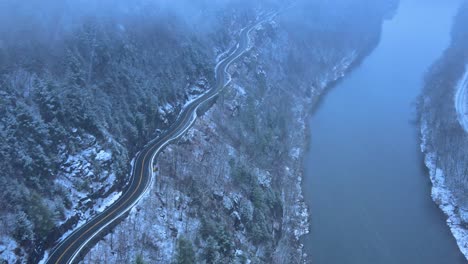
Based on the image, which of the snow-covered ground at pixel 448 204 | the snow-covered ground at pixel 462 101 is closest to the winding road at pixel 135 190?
the snow-covered ground at pixel 448 204

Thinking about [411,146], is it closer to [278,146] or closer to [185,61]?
[278,146]

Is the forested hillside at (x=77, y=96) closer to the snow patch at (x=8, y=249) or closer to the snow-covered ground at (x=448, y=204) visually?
the snow patch at (x=8, y=249)

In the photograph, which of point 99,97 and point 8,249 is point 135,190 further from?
point 8,249

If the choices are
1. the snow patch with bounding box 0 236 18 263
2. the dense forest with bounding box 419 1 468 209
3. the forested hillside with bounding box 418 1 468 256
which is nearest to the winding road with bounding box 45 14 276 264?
the snow patch with bounding box 0 236 18 263

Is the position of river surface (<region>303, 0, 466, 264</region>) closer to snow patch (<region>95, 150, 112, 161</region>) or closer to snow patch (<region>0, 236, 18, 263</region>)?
snow patch (<region>95, 150, 112, 161</region>)

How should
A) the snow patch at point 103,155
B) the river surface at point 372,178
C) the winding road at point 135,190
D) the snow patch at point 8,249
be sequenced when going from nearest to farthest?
the snow patch at point 8,249 → the winding road at point 135,190 → the snow patch at point 103,155 → the river surface at point 372,178

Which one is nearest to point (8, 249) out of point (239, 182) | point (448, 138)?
point (239, 182)

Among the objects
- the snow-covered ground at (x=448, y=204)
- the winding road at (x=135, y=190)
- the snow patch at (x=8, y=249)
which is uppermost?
the snow-covered ground at (x=448, y=204)

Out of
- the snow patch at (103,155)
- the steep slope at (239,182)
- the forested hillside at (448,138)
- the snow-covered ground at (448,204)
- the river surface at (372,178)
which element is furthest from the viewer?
the forested hillside at (448,138)
